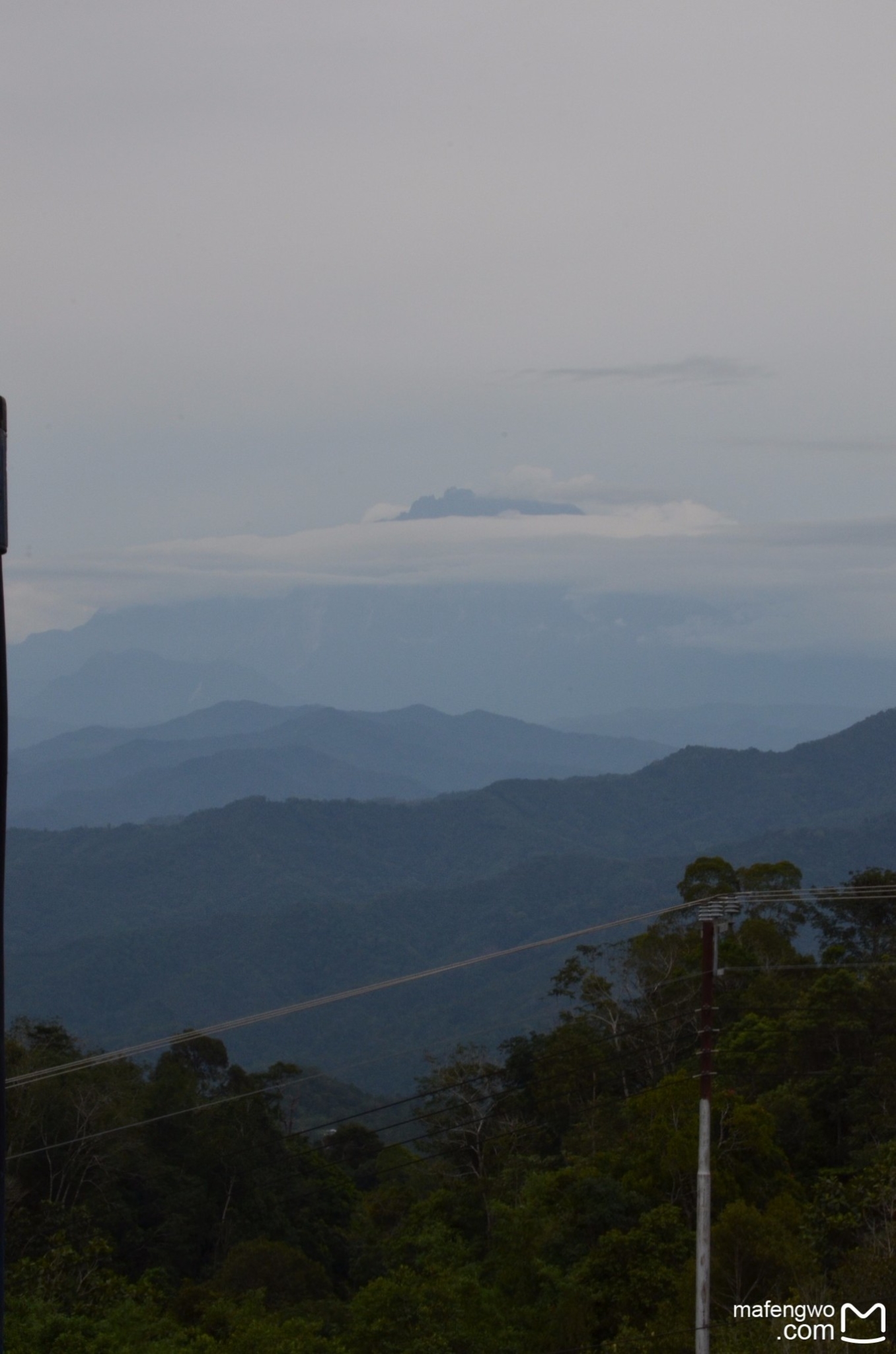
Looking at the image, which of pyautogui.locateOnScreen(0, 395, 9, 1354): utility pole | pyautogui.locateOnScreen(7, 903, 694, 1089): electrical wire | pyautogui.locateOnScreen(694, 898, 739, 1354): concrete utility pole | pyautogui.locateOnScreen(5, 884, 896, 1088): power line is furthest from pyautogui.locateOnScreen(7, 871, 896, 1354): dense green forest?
pyautogui.locateOnScreen(0, 395, 9, 1354): utility pole

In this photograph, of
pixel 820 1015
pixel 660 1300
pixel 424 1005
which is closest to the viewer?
pixel 660 1300

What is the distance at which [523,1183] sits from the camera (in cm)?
3100

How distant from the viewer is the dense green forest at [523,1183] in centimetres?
2178

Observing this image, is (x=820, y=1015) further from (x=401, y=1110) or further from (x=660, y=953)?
(x=401, y=1110)

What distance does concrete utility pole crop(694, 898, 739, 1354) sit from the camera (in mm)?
13695

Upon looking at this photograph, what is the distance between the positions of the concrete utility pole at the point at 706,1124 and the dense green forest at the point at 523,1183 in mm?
2867

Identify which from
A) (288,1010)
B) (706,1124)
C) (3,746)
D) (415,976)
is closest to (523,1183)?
(288,1010)

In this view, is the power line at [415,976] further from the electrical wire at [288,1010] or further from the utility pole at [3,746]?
the utility pole at [3,746]

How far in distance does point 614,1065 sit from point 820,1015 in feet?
25.5

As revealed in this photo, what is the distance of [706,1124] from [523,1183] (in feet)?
61.1

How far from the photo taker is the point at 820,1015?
31547mm

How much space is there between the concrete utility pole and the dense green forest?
2.87 metres

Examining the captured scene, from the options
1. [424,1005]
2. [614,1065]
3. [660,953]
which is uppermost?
[660,953]

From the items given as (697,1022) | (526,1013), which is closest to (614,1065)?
(697,1022)
